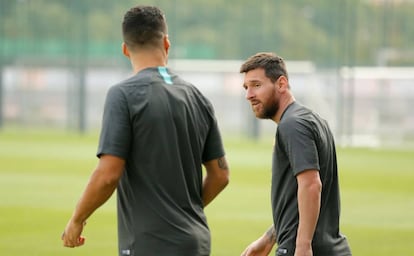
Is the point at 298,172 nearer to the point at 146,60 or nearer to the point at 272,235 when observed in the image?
the point at 272,235

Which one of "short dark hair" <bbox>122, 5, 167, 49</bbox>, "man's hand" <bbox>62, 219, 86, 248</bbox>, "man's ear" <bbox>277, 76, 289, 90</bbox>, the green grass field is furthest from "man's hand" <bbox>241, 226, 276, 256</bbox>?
the green grass field

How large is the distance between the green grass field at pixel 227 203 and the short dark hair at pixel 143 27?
254 inches

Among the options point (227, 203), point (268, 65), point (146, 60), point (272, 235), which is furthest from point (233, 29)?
point (146, 60)

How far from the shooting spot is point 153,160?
546 cm

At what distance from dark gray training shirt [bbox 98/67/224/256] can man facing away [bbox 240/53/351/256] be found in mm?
572

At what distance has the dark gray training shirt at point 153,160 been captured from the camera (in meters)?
5.38

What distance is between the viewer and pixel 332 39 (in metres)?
39.1

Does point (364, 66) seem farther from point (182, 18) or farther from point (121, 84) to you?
point (121, 84)

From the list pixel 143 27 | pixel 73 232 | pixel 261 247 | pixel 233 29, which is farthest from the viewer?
pixel 233 29

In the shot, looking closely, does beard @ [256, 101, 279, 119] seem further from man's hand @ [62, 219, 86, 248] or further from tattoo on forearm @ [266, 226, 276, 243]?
man's hand @ [62, 219, 86, 248]

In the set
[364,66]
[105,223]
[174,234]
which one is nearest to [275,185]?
[174,234]

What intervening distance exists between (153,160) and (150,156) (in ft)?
0.08

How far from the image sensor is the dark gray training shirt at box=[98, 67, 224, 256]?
17.7 feet

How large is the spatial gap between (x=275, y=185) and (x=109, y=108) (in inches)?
44.8
